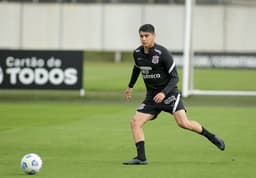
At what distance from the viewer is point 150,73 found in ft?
39.3

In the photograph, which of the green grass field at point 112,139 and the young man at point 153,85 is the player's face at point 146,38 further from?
the green grass field at point 112,139

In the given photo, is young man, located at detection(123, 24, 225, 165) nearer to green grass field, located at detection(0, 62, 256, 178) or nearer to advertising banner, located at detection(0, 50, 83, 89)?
green grass field, located at detection(0, 62, 256, 178)

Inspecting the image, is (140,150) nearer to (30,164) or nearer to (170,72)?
(170,72)

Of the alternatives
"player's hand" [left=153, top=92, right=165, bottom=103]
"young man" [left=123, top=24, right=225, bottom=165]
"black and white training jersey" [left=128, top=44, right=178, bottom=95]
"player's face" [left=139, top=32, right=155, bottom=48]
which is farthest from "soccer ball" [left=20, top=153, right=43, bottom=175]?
"player's face" [left=139, top=32, right=155, bottom=48]

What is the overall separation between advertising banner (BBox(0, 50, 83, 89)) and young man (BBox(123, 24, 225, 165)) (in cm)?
1511

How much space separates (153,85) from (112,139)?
3.72 meters

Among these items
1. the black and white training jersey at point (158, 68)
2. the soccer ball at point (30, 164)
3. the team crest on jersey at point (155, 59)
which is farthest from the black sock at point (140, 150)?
the soccer ball at point (30, 164)

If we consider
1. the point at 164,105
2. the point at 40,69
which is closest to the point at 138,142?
the point at 164,105

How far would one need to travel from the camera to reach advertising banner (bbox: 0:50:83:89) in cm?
2711

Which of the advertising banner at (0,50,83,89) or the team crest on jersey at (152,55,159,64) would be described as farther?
the advertising banner at (0,50,83,89)

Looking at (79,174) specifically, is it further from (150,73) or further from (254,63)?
(254,63)

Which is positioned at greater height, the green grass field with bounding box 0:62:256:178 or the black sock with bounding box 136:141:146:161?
the black sock with bounding box 136:141:146:161

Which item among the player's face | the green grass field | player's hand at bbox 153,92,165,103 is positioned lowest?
the green grass field

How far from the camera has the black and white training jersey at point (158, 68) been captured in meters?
11.8
